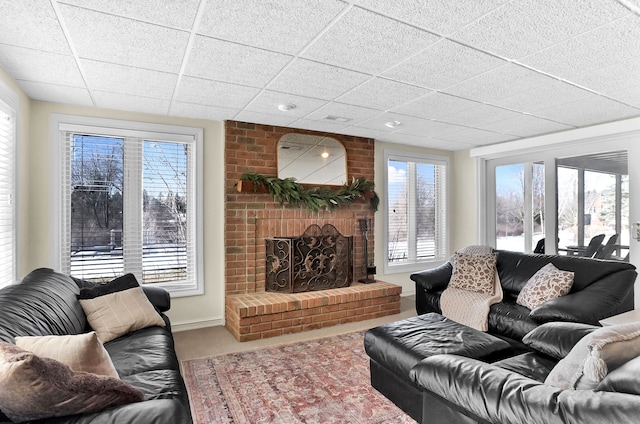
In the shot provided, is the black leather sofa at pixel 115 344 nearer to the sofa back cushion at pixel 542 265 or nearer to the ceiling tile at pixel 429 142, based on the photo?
the sofa back cushion at pixel 542 265

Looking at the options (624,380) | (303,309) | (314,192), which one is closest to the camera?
(624,380)

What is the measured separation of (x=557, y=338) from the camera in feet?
6.27

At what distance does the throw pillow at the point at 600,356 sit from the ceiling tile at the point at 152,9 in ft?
7.25

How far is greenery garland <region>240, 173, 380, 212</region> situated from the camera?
13.4 ft

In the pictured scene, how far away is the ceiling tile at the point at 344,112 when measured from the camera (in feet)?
11.0

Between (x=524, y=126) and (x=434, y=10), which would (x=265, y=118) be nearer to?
(x=434, y=10)

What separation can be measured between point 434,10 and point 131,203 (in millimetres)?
3251

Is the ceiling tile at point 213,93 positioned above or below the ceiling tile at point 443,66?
above

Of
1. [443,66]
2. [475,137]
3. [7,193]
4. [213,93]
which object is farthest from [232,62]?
[475,137]

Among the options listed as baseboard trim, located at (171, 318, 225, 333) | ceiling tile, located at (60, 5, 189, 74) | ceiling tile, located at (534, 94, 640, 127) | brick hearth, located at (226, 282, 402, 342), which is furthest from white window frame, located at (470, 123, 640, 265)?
ceiling tile, located at (60, 5, 189, 74)

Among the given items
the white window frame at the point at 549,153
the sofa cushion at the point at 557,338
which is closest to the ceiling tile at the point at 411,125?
the white window frame at the point at 549,153

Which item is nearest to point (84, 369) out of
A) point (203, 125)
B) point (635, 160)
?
point (203, 125)

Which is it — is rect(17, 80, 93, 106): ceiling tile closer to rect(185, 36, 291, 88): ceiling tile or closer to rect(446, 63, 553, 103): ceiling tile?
rect(185, 36, 291, 88): ceiling tile

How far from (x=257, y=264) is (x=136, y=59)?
8.02 ft
